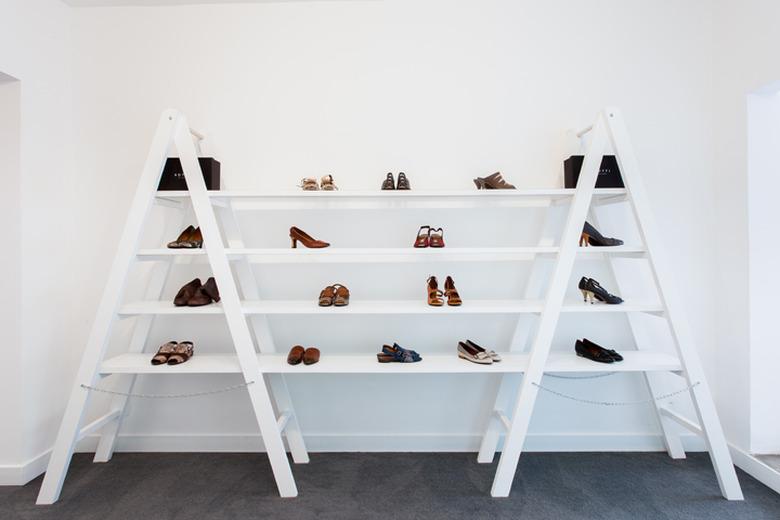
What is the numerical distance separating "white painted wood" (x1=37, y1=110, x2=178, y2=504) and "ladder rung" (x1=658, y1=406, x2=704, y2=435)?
319 cm

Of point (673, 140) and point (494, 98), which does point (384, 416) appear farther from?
point (673, 140)

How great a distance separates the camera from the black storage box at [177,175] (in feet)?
7.41

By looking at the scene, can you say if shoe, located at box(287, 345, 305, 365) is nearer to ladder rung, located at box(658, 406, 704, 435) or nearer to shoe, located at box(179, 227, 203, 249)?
shoe, located at box(179, 227, 203, 249)

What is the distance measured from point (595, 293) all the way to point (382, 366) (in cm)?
129

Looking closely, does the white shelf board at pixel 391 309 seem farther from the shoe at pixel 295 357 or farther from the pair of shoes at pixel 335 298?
the shoe at pixel 295 357

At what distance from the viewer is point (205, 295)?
7.45 ft

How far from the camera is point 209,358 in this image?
231cm

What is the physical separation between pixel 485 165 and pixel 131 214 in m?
2.08

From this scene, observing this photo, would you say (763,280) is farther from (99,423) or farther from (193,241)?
(99,423)

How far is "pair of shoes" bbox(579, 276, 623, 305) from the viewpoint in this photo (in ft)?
7.29

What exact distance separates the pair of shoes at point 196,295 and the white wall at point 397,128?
34 centimetres

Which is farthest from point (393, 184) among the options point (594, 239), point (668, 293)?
point (668, 293)

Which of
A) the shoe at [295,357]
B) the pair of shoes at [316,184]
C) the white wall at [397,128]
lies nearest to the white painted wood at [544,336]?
the white wall at [397,128]

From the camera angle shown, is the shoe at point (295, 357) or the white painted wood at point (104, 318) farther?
the shoe at point (295, 357)
